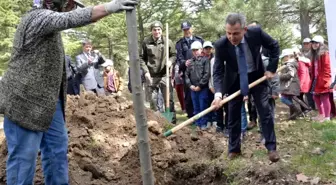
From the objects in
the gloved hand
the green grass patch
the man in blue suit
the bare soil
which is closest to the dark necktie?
the man in blue suit

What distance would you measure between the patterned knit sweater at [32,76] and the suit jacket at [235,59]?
2.13 m

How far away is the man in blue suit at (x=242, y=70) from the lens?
14.7 feet

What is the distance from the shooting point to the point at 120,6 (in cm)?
241

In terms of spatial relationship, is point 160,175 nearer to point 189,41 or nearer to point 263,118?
point 263,118

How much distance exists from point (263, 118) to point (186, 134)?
1589 mm

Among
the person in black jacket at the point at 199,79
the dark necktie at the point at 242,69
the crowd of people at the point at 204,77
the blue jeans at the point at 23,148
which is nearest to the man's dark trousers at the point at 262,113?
the dark necktie at the point at 242,69

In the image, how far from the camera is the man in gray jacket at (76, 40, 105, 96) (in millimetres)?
8539

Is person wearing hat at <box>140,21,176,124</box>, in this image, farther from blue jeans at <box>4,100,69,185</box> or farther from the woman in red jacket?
blue jeans at <box>4,100,69,185</box>

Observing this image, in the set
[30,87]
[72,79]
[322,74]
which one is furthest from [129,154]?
[322,74]

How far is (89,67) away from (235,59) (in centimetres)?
465

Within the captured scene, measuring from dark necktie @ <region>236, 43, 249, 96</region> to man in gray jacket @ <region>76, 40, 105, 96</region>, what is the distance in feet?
15.5

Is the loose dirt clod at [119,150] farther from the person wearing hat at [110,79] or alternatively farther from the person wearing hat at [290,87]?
the person wearing hat at [110,79]

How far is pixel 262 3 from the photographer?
1428cm

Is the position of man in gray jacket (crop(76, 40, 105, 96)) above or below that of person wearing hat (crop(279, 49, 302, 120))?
above
